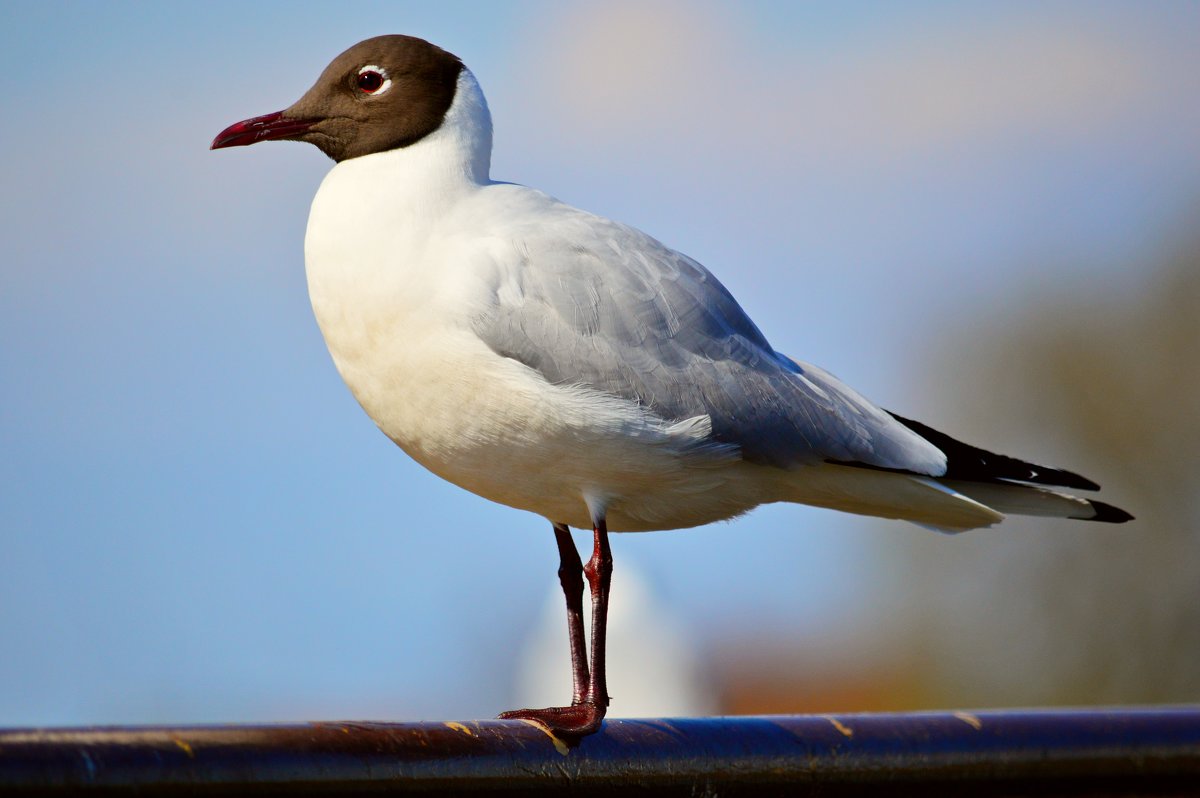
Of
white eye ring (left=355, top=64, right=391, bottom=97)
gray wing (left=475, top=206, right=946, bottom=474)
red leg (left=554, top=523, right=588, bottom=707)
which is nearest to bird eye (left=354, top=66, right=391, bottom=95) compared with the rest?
white eye ring (left=355, top=64, right=391, bottom=97)

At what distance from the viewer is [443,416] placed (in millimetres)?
3100

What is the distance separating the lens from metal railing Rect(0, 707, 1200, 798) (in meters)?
1.83

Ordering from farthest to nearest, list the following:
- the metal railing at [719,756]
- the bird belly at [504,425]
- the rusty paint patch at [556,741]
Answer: the bird belly at [504,425] → the rusty paint patch at [556,741] → the metal railing at [719,756]

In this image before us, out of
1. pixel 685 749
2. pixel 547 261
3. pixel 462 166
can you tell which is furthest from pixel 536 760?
pixel 462 166

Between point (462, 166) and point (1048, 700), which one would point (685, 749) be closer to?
point (462, 166)

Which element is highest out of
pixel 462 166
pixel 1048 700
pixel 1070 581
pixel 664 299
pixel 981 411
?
pixel 462 166

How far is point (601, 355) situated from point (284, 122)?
1.03 metres

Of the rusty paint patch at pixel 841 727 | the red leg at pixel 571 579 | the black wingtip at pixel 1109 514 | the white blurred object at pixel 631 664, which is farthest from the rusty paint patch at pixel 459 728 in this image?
the white blurred object at pixel 631 664

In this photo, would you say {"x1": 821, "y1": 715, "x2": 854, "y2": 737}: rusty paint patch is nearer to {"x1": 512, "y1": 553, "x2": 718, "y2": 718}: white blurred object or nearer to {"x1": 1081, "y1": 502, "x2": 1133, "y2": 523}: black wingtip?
{"x1": 1081, "y1": 502, "x2": 1133, "y2": 523}: black wingtip

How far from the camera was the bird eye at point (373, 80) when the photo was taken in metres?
3.58

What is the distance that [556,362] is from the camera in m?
3.15

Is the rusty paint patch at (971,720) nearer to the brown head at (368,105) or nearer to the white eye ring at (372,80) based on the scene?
the brown head at (368,105)

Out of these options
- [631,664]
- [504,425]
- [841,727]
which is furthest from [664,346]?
[631,664]

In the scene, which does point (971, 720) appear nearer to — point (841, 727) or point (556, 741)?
point (841, 727)
